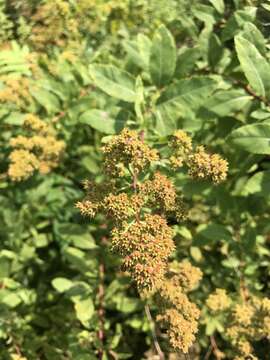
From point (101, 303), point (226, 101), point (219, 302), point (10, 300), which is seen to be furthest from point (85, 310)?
point (226, 101)

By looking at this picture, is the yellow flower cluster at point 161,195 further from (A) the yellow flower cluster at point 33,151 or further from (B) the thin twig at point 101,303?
(B) the thin twig at point 101,303

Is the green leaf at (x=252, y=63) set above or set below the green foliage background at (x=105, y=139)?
above

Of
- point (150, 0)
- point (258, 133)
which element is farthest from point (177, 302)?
point (150, 0)

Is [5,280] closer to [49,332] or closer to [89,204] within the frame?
[49,332]

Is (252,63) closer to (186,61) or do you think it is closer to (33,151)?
(186,61)

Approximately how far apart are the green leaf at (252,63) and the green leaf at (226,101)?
28 centimetres

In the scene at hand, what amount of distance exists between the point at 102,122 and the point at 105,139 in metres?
0.34

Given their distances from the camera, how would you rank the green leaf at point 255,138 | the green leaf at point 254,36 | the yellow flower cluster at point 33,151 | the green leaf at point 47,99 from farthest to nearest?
the green leaf at point 47,99 < the yellow flower cluster at point 33,151 < the green leaf at point 254,36 < the green leaf at point 255,138

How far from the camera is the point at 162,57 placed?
8.80 ft

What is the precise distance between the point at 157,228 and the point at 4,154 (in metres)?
2.01

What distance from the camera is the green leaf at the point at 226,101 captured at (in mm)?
2707

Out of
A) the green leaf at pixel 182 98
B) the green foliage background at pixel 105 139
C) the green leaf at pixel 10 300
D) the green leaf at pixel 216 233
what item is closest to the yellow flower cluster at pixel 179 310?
the green foliage background at pixel 105 139

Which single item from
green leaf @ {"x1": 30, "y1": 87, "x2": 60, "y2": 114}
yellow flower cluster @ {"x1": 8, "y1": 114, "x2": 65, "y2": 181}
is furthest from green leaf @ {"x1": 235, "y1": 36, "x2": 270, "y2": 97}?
green leaf @ {"x1": 30, "y1": 87, "x2": 60, "y2": 114}

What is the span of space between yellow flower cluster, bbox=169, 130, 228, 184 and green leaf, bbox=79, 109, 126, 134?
582 millimetres
